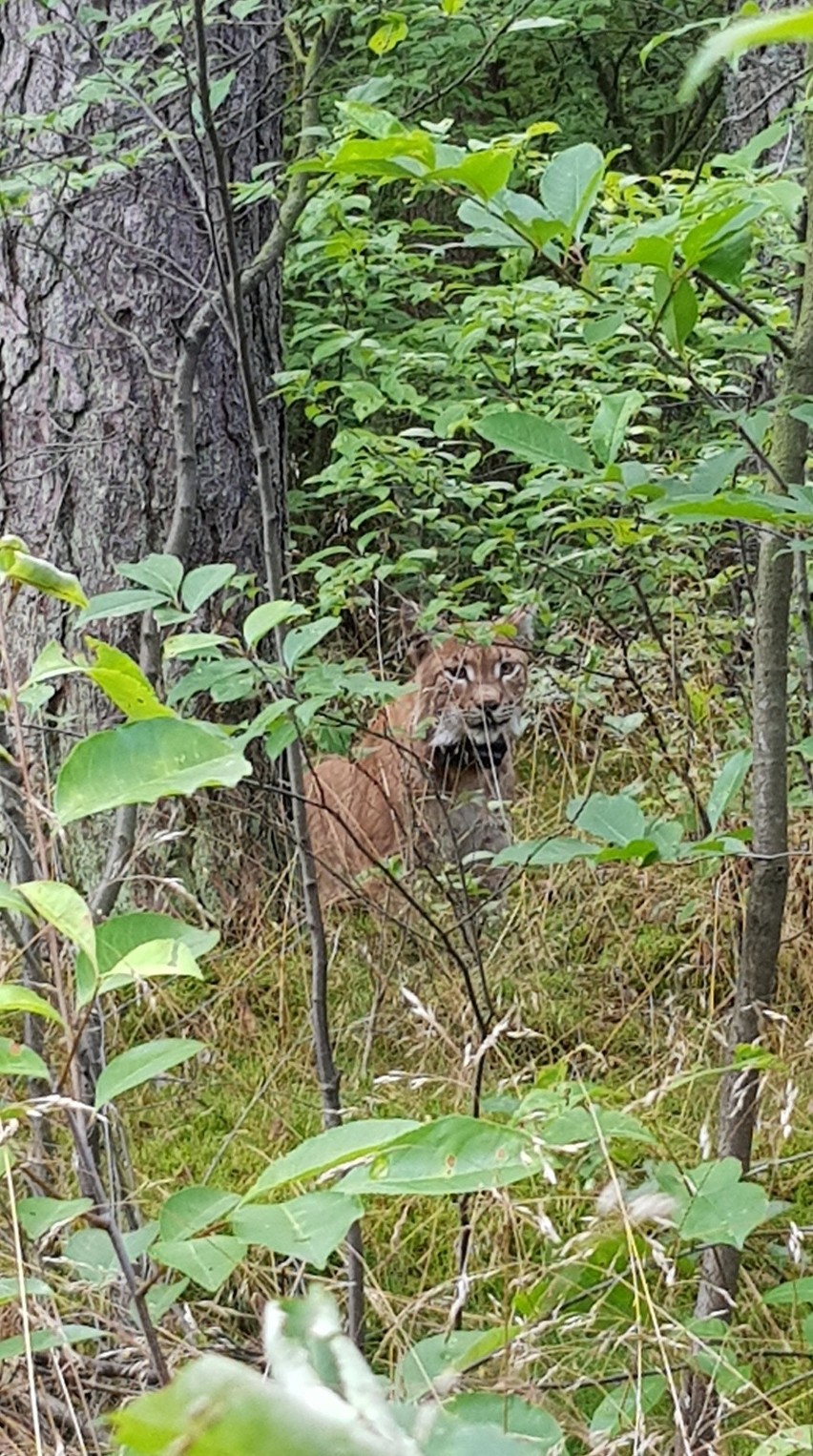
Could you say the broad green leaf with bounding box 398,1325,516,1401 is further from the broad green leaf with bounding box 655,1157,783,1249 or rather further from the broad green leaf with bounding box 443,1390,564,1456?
the broad green leaf with bounding box 655,1157,783,1249

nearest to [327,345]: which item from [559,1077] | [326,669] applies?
[326,669]

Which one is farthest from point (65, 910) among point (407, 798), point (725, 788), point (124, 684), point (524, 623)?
point (524, 623)

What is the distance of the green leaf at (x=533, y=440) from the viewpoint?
1456 millimetres

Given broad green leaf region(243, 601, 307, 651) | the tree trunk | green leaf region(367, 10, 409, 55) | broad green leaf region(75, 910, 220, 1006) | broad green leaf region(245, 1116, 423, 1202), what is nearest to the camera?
broad green leaf region(245, 1116, 423, 1202)

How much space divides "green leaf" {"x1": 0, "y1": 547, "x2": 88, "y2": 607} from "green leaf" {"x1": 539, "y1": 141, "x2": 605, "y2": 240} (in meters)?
0.55

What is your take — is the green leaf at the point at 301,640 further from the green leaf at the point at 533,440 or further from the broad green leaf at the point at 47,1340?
the broad green leaf at the point at 47,1340

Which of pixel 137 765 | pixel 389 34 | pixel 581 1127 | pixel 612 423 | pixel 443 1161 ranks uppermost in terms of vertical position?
pixel 389 34

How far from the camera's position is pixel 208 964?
350 centimetres

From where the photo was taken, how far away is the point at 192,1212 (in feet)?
3.64

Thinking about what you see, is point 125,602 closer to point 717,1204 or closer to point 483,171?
point 483,171

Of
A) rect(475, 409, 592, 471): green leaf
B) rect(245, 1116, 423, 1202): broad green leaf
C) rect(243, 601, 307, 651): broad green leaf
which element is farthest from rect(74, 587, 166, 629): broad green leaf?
rect(245, 1116, 423, 1202): broad green leaf

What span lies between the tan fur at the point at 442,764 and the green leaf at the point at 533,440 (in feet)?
7.14

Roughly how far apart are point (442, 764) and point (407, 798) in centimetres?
91

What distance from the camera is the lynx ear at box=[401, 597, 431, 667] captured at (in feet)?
12.5
